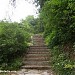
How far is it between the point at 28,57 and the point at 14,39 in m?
1.08

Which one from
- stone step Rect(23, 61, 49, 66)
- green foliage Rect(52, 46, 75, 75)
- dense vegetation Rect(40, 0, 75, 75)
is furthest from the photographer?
stone step Rect(23, 61, 49, 66)

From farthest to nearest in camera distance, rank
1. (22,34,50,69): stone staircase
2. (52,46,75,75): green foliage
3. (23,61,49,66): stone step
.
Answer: (23,61,49,66): stone step → (22,34,50,69): stone staircase → (52,46,75,75): green foliage

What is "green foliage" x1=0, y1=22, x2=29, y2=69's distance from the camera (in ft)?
28.4

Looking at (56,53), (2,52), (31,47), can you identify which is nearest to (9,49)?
(2,52)

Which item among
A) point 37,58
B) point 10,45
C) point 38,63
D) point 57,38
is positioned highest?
point 57,38

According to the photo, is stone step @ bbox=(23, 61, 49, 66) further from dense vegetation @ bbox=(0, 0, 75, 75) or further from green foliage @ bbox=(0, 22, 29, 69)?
green foliage @ bbox=(0, 22, 29, 69)

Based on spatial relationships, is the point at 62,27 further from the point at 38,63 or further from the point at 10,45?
the point at 10,45

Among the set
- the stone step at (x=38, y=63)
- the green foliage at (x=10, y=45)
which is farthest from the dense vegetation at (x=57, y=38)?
the stone step at (x=38, y=63)

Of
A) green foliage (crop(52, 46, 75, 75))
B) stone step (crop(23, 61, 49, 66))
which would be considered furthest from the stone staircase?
green foliage (crop(52, 46, 75, 75))

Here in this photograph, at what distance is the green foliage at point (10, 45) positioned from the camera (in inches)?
341

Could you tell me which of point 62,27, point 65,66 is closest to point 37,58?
point 62,27

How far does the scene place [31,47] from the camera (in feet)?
38.2

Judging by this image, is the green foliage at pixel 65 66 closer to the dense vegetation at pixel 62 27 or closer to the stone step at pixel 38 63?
the dense vegetation at pixel 62 27

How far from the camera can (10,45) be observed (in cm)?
915
